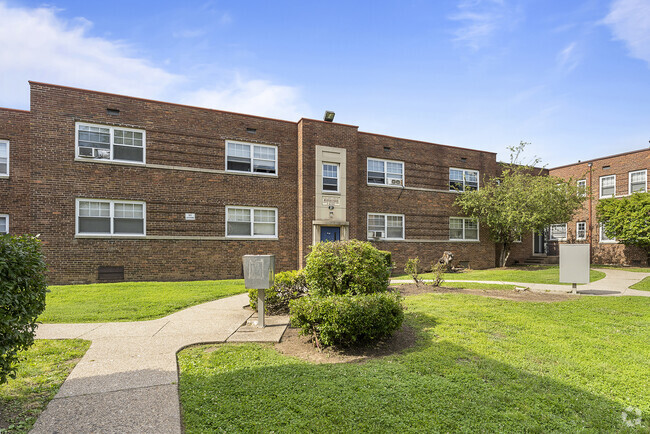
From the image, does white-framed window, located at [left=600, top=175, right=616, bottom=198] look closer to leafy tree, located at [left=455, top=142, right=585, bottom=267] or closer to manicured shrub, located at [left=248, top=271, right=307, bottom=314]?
leafy tree, located at [left=455, top=142, right=585, bottom=267]

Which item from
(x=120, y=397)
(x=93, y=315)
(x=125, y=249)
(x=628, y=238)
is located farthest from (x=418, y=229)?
(x=120, y=397)

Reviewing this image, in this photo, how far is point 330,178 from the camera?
1680cm

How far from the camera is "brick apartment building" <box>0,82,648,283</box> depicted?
12828 millimetres

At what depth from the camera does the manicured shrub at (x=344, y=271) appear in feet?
19.8

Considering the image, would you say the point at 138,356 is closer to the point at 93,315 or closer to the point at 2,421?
the point at 2,421

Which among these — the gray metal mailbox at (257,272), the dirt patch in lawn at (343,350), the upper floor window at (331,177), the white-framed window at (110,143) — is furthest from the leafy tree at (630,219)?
the white-framed window at (110,143)

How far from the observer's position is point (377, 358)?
4820 millimetres

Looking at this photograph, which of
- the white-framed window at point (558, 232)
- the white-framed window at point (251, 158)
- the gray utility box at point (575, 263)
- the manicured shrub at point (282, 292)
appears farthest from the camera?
the white-framed window at point (558, 232)

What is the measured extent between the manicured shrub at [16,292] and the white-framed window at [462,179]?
20061mm

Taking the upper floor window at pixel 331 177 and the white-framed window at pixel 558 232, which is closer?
A: the upper floor window at pixel 331 177

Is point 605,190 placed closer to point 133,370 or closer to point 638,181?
point 638,181

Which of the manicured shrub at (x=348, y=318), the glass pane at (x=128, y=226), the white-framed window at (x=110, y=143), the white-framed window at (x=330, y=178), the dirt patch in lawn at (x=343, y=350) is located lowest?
the dirt patch in lawn at (x=343, y=350)

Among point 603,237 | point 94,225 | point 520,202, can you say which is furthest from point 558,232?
point 94,225

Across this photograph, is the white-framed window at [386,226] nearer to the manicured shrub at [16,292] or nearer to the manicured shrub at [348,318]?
the manicured shrub at [348,318]
